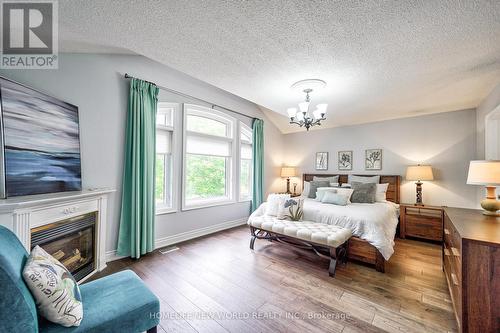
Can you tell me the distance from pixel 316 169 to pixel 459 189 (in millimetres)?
2679

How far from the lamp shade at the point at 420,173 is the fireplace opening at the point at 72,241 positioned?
199 inches

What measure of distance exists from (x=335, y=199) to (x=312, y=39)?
265 cm

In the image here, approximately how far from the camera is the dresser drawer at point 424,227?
3435mm

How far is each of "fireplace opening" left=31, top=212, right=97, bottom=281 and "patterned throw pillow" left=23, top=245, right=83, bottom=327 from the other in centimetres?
102

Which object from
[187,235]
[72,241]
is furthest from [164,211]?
[72,241]

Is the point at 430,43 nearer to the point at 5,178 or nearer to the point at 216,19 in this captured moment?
the point at 216,19

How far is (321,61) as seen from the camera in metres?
2.21

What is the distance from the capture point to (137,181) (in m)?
2.76

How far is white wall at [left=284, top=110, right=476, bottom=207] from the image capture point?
11.9 feet

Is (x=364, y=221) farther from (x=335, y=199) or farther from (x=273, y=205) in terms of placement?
(x=273, y=205)

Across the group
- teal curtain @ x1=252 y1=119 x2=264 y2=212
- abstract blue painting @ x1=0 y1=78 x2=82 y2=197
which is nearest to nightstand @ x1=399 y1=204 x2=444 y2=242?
teal curtain @ x1=252 y1=119 x2=264 y2=212

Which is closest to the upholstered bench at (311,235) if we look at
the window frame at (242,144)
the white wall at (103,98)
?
the window frame at (242,144)

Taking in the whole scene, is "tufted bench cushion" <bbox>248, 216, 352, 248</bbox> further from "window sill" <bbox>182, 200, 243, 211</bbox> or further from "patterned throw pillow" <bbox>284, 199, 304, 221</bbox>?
"window sill" <bbox>182, 200, 243, 211</bbox>

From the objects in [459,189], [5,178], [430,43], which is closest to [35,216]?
[5,178]
